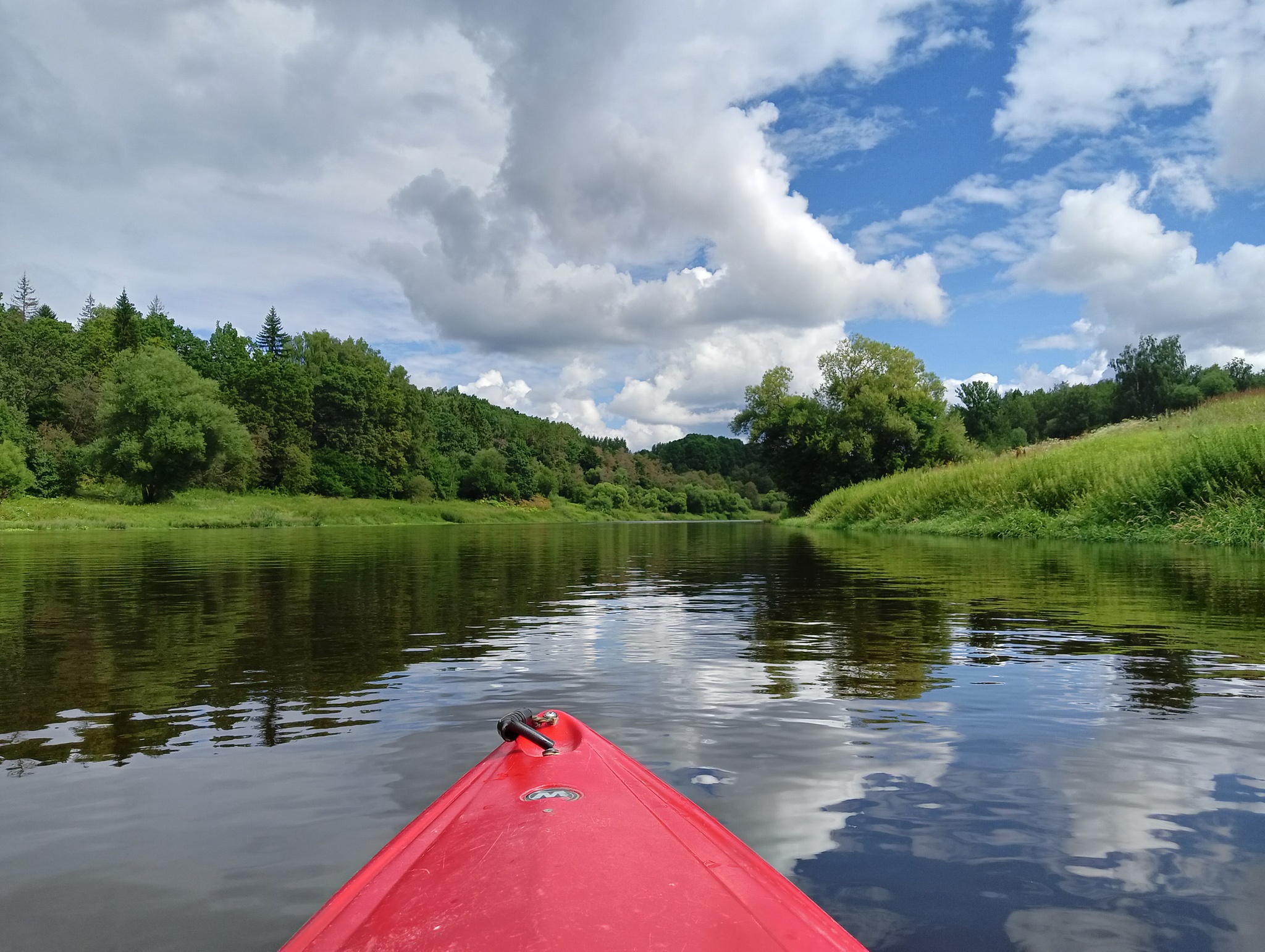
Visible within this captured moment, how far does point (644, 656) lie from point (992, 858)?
4219 mm

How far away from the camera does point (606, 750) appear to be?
11.3 ft

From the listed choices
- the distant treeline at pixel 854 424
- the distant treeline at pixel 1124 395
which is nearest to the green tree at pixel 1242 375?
the distant treeline at pixel 1124 395

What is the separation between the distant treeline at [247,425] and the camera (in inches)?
2206

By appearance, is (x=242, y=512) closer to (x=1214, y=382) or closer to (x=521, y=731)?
(x=521, y=731)

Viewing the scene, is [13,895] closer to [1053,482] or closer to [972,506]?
[1053,482]

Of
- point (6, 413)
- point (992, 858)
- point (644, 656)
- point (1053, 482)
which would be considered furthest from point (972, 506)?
point (6, 413)

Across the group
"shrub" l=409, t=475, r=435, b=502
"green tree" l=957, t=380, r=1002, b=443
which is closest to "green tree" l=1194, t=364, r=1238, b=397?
"green tree" l=957, t=380, r=1002, b=443

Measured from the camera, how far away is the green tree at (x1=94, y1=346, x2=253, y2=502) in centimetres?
5450

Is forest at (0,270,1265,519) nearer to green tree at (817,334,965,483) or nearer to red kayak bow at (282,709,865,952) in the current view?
green tree at (817,334,965,483)

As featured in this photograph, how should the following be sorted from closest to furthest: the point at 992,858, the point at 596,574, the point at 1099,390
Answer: the point at 992,858 → the point at 596,574 → the point at 1099,390

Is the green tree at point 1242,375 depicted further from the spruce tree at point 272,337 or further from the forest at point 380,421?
the spruce tree at point 272,337

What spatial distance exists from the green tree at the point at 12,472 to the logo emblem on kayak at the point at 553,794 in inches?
2239

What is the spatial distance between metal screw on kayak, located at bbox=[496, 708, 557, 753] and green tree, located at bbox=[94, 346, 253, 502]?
194 ft

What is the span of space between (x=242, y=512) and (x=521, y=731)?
Result: 57.5 m
